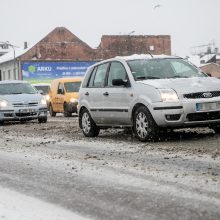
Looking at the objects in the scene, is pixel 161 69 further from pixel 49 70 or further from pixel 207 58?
pixel 207 58

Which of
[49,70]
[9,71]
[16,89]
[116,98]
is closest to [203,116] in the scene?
[116,98]

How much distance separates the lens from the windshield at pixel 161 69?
1039cm

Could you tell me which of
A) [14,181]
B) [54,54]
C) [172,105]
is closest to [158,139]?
[172,105]

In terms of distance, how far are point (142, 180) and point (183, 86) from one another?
3.99 meters

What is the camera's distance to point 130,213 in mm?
4477

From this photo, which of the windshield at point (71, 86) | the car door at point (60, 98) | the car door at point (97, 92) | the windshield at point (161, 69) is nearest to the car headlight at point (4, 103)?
the car door at point (60, 98)

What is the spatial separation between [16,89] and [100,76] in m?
8.68

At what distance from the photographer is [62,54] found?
220 ft

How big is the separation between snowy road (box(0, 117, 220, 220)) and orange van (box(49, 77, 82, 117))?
12476 mm

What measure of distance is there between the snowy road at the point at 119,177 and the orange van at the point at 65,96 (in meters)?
12.5

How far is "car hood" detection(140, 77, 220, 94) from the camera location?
31.4ft

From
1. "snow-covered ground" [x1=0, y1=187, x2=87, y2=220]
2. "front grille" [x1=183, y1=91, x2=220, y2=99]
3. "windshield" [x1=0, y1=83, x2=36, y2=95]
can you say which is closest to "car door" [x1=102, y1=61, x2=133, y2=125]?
"front grille" [x1=183, y1=91, x2=220, y2=99]

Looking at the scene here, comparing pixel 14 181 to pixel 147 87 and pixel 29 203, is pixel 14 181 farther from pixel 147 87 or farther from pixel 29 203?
pixel 147 87

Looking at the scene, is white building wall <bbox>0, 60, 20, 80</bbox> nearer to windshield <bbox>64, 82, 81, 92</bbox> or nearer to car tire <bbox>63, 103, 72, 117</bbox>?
windshield <bbox>64, 82, 81, 92</bbox>
